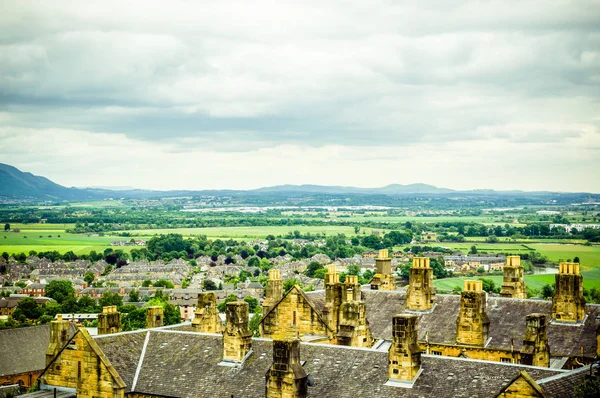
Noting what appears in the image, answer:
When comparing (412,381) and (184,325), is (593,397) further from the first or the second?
(184,325)

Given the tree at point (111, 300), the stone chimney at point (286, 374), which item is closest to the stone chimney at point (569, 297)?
the stone chimney at point (286, 374)

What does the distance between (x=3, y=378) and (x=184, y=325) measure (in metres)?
60.2

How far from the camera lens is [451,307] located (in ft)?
153

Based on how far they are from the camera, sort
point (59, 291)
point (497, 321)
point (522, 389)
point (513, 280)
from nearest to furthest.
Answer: point (522, 389), point (497, 321), point (513, 280), point (59, 291)

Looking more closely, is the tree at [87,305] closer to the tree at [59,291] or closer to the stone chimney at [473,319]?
the tree at [59,291]

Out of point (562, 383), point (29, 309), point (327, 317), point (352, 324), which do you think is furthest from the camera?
point (29, 309)

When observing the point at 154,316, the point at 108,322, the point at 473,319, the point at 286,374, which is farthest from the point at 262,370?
the point at 473,319

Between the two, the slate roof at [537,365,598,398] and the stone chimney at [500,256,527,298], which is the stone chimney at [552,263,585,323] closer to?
the stone chimney at [500,256,527,298]

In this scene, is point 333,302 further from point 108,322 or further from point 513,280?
point 513,280

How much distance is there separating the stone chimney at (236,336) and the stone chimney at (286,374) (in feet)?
13.8

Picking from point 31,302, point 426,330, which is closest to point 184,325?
point 426,330

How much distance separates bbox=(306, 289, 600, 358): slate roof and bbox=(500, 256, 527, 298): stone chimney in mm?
3475

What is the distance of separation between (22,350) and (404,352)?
82592mm

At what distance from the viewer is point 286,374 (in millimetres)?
30766
